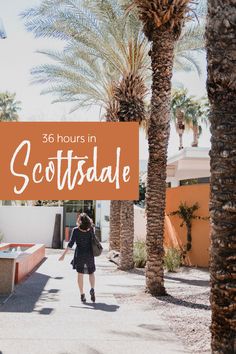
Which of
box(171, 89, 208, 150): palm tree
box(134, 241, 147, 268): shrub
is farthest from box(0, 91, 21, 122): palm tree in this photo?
box(134, 241, 147, 268): shrub

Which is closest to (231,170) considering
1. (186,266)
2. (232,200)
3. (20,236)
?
(232,200)

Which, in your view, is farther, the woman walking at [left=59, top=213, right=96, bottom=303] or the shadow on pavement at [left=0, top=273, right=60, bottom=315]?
the woman walking at [left=59, top=213, right=96, bottom=303]

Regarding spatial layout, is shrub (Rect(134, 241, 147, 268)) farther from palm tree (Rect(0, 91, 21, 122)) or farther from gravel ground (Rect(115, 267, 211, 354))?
palm tree (Rect(0, 91, 21, 122))

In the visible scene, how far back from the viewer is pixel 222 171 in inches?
171

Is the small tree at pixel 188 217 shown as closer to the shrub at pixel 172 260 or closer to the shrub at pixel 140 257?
the shrub at pixel 172 260

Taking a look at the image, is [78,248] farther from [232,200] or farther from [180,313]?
[232,200]

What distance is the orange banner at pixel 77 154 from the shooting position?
1655 cm

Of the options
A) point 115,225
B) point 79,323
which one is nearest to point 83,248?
point 79,323

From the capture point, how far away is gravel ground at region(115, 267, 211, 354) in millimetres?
7214

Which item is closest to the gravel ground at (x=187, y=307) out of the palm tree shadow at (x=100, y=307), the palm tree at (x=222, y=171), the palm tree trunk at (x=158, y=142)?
the palm tree shadow at (x=100, y=307)

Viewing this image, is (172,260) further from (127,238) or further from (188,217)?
(188,217)

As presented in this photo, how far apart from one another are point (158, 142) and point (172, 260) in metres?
6.15

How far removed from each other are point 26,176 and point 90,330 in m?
11.9

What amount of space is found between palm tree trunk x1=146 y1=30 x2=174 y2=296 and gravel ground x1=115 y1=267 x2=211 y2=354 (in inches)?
36.6
